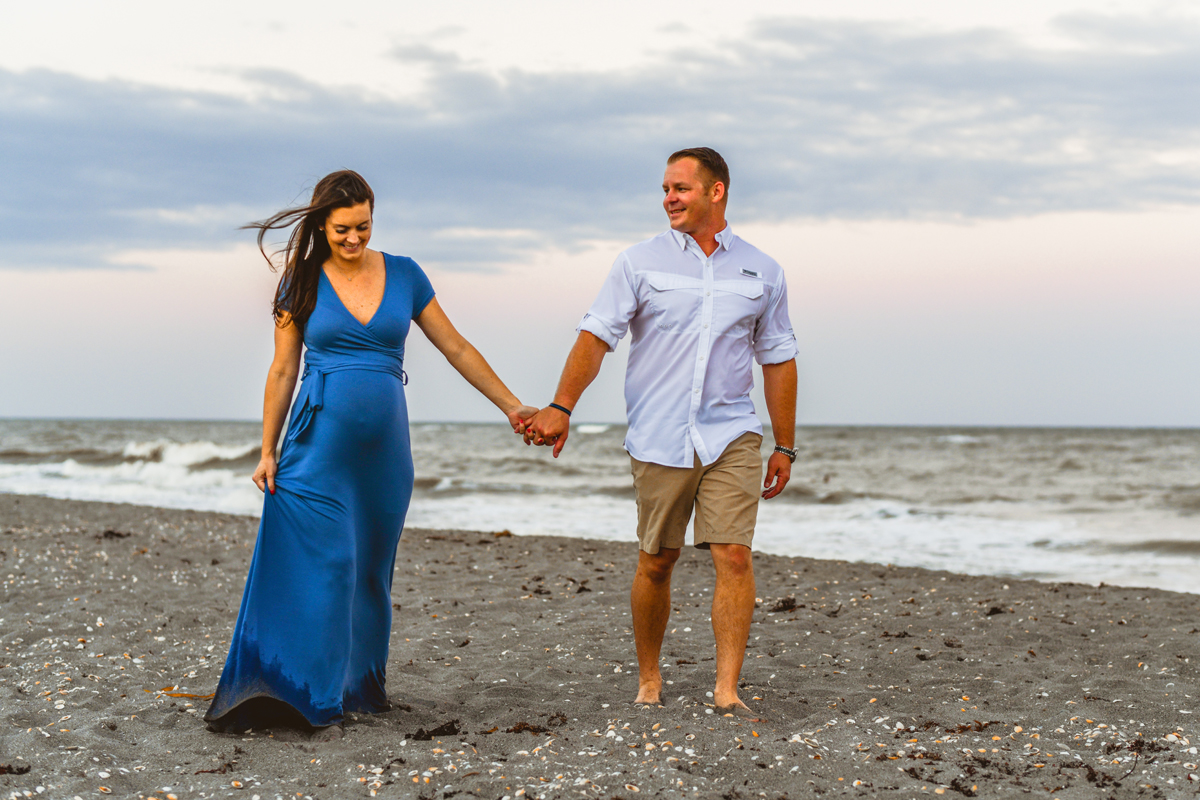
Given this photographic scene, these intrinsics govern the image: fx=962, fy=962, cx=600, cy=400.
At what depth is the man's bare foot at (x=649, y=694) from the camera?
416 centimetres

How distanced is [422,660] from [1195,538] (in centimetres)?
1070

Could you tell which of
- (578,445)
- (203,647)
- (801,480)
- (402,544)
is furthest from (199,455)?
(203,647)

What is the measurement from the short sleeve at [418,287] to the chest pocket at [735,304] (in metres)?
1.20

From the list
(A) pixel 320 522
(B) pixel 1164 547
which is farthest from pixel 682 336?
(B) pixel 1164 547

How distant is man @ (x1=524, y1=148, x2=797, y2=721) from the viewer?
12.9 feet

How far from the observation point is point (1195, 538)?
39.1 ft

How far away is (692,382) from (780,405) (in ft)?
1.68

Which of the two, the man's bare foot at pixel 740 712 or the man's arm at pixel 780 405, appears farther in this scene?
the man's arm at pixel 780 405

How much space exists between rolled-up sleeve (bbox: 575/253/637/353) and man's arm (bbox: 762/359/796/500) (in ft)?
2.30

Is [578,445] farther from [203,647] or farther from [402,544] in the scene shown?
[203,647]

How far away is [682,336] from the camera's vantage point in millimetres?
3957

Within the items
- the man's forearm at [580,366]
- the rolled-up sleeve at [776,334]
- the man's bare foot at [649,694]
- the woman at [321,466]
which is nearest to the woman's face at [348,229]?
the woman at [321,466]

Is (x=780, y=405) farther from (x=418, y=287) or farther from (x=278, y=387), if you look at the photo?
(x=278, y=387)

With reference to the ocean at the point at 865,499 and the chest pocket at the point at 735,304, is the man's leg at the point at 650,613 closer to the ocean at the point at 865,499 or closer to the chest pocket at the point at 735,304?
the chest pocket at the point at 735,304
